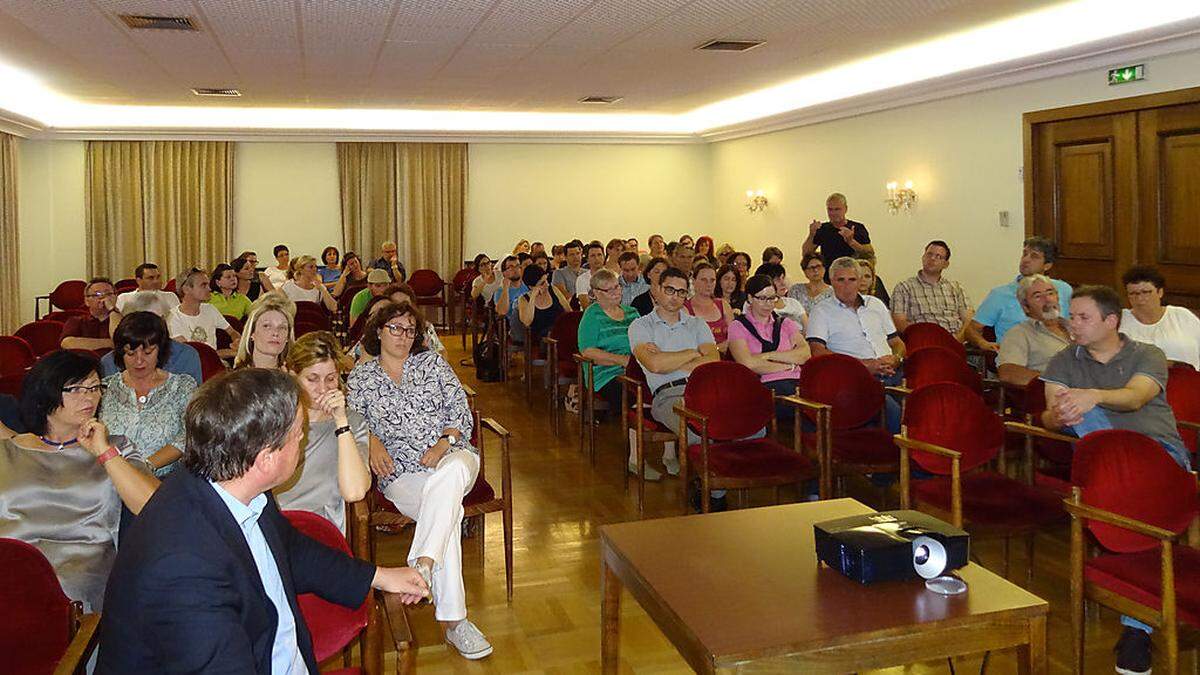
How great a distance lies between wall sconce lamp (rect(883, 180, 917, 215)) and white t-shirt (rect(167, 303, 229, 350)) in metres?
7.30

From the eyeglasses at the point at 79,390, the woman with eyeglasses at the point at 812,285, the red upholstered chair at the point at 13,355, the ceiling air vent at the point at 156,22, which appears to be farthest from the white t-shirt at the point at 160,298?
the woman with eyeglasses at the point at 812,285

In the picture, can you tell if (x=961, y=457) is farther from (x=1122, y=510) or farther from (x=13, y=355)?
(x=13, y=355)

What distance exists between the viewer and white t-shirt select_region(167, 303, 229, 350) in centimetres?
710

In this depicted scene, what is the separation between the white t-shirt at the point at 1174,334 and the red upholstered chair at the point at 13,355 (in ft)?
21.5

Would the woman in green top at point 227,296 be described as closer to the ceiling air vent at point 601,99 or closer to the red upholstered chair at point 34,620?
the ceiling air vent at point 601,99

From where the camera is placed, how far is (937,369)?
5707mm

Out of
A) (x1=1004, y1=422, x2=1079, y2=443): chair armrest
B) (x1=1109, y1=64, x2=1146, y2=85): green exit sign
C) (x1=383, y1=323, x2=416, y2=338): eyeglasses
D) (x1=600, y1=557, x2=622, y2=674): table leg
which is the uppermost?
(x1=1109, y1=64, x2=1146, y2=85): green exit sign

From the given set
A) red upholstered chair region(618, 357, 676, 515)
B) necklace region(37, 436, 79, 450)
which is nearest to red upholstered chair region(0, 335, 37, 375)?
necklace region(37, 436, 79, 450)

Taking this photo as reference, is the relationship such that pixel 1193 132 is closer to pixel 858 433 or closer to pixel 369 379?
pixel 858 433

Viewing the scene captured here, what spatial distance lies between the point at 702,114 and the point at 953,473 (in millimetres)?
11717

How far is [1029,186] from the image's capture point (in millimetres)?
9109

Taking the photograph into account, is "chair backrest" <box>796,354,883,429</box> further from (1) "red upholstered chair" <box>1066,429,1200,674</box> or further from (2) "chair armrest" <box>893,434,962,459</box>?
(1) "red upholstered chair" <box>1066,429,1200,674</box>

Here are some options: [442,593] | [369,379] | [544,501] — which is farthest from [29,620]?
[544,501]

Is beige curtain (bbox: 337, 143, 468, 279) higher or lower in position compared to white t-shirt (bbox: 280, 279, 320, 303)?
higher
